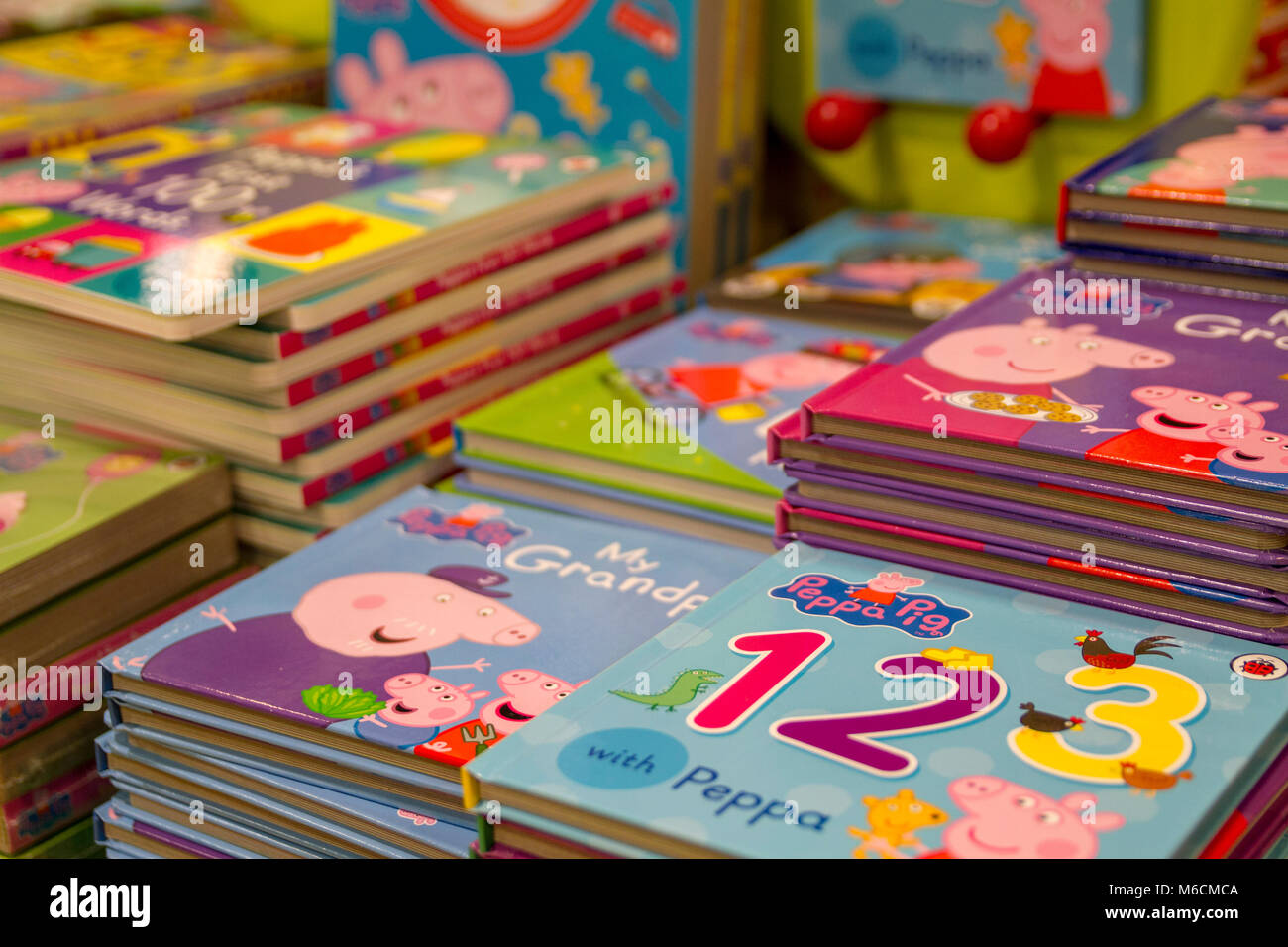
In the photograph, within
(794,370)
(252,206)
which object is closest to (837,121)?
(794,370)

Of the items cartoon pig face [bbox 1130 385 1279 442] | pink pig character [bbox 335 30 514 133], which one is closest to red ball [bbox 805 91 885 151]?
pink pig character [bbox 335 30 514 133]

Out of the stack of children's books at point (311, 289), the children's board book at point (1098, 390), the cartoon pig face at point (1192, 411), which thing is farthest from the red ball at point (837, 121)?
the cartoon pig face at point (1192, 411)

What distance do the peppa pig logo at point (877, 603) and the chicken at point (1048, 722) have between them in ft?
0.31

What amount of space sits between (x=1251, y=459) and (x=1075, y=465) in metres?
0.10

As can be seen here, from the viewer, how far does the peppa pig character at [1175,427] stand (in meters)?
0.86

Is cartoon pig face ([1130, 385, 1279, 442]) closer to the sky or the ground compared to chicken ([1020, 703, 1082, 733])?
closer to the sky

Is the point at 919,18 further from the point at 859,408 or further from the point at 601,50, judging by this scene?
the point at 859,408

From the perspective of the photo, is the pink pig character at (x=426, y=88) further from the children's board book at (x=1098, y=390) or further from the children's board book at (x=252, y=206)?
the children's board book at (x=1098, y=390)

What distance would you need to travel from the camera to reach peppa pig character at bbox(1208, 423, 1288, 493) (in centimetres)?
82

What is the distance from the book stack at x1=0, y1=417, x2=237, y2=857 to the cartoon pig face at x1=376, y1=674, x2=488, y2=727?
32cm

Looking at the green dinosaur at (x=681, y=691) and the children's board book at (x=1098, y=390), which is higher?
the children's board book at (x=1098, y=390)

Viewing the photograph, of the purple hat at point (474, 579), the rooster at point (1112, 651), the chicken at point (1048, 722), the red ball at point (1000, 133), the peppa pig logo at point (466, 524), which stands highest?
the red ball at point (1000, 133)

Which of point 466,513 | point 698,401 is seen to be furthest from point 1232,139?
point 466,513

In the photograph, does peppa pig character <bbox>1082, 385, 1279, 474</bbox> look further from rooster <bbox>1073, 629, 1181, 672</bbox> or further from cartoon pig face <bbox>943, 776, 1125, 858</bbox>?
cartoon pig face <bbox>943, 776, 1125, 858</bbox>
